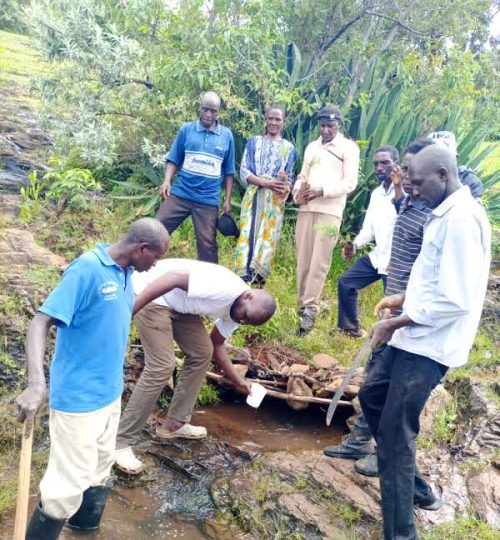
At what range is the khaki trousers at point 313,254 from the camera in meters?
5.44

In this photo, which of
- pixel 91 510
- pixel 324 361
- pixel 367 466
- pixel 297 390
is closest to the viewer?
pixel 91 510

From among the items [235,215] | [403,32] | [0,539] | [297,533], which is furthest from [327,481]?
[403,32]

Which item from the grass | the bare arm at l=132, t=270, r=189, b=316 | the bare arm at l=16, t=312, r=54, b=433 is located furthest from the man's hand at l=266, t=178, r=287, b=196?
the grass

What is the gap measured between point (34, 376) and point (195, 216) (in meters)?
3.18

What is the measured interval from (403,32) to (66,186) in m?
4.44

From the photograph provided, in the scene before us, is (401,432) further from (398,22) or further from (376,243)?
(398,22)

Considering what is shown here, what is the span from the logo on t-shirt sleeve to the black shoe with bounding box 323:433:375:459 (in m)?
A: 1.90

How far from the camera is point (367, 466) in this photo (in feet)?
12.0

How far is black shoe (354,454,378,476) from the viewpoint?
366cm

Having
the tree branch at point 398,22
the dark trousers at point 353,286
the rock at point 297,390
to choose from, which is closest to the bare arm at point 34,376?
the rock at point 297,390

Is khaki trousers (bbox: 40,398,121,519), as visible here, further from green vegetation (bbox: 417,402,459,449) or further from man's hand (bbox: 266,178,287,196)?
man's hand (bbox: 266,178,287,196)

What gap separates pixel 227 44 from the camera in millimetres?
6141

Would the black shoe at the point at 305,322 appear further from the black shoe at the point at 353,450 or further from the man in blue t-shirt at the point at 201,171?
the black shoe at the point at 353,450

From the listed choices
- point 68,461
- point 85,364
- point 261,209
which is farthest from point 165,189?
point 68,461
